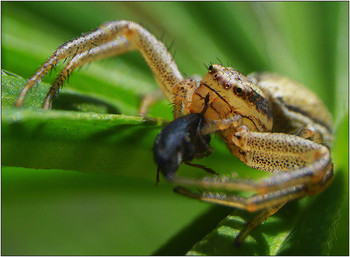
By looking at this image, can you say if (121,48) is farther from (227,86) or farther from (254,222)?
(254,222)

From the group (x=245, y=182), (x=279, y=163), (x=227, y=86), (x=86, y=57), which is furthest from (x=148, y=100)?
(x=245, y=182)

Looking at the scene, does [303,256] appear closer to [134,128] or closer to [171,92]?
[134,128]

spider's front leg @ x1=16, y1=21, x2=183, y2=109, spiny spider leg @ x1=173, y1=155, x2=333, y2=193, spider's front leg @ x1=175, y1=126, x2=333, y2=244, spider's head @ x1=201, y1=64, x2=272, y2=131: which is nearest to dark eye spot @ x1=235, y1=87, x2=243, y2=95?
spider's head @ x1=201, y1=64, x2=272, y2=131

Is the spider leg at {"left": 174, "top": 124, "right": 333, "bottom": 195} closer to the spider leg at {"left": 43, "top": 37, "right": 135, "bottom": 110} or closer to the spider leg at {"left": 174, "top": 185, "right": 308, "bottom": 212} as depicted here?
the spider leg at {"left": 174, "top": 185, "right": 308, "bottom": 212}

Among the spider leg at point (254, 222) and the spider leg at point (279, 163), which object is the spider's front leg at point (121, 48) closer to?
the spider leg at point (279, 163)

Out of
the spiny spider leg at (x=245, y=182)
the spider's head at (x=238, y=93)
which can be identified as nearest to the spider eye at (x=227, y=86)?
the spider's head at (x=238, y=93)

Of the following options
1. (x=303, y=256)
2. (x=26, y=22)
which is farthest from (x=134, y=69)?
(x=303, y=256)
